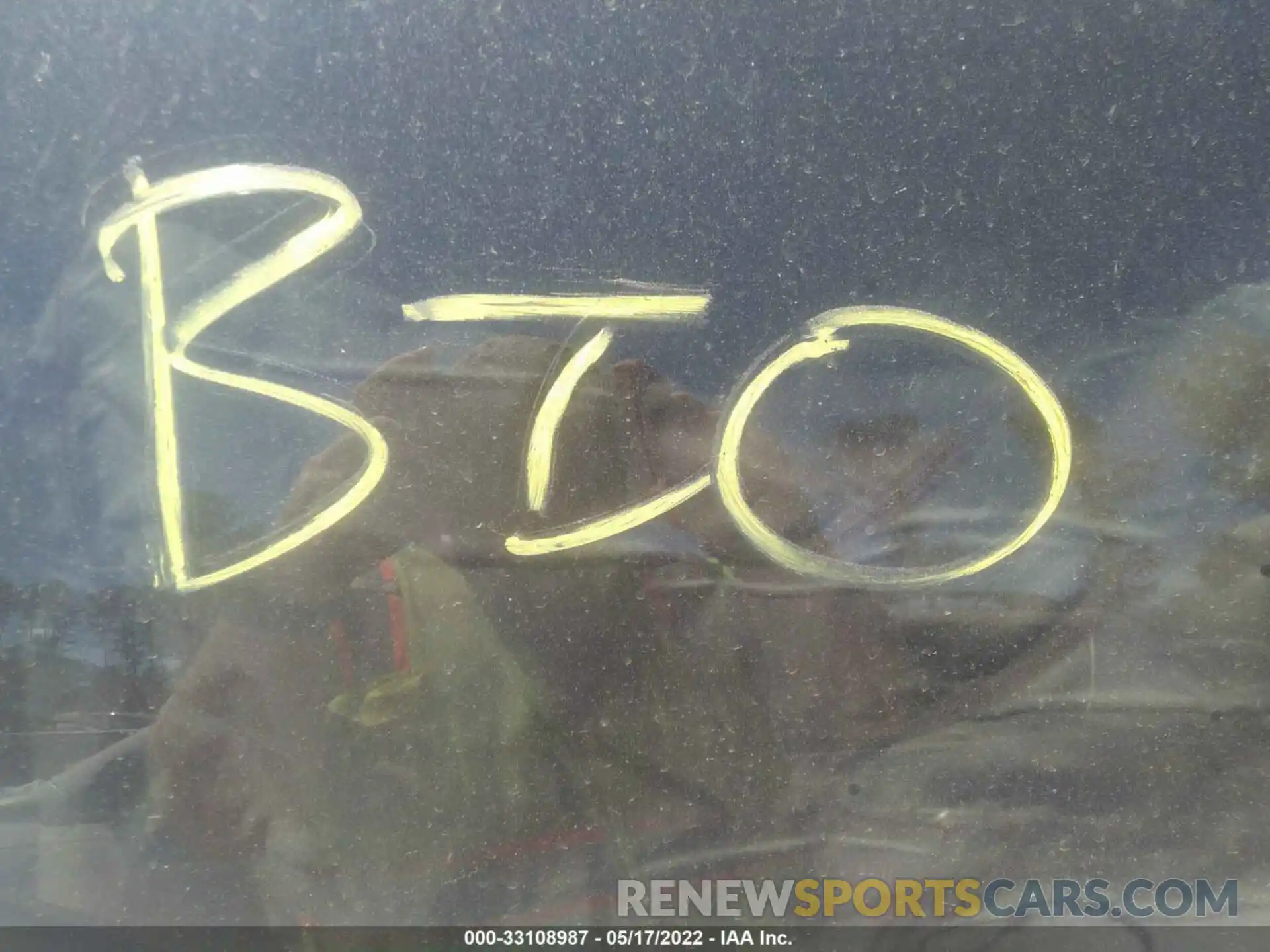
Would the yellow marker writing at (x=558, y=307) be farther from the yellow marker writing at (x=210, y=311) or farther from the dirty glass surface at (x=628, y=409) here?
the yellow marker writing at (x=210, y=311)

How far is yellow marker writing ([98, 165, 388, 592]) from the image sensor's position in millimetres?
995

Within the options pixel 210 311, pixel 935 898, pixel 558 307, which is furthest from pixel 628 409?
pixel 935 898

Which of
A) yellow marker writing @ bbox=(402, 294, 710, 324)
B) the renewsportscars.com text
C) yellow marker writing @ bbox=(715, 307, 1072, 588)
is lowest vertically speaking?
the renewsportscars.com text

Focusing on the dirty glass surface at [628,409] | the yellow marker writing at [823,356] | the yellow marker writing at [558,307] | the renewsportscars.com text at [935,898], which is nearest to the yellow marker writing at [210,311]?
the dirty glass surface at [628,409]

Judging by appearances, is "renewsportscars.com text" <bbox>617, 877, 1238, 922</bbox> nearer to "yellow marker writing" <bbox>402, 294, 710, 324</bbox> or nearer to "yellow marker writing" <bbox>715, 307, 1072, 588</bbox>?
"yellow marker writing" <bbox>715, 307, 1072, 588</bbox>

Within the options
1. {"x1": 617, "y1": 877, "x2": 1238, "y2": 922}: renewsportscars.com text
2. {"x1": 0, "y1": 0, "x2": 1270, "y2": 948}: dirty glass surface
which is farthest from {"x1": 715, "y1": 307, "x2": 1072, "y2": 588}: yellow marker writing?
{"x1": 617, "y1": 877, "x2": 1238, "y2": 922}: renewsportscars.com text

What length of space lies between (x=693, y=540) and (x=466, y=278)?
337 millimetres

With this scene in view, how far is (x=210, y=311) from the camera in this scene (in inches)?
39.5

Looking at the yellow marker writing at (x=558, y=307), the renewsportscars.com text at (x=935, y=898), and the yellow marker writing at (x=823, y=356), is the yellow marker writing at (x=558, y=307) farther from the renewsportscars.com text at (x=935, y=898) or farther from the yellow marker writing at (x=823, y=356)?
the renewsportscars.com text at (x=935, y=898)

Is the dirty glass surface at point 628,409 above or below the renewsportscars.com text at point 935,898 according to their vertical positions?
above

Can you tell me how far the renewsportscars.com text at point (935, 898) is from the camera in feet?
3.45

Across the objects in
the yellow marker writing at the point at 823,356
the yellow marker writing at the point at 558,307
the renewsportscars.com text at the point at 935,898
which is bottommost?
the renewsportscars.com text at the point at 935,898

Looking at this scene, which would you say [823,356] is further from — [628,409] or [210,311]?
[210,311]

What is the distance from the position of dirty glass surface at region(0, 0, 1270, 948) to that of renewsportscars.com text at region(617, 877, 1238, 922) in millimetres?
79
